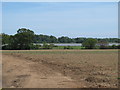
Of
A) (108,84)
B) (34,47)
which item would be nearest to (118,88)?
(108,84)

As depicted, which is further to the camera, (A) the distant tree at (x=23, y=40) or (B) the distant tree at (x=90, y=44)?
(B) the distant tree at (x=90, y=44)

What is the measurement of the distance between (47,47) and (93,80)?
2006 inches

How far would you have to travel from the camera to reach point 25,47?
60844 millimetres

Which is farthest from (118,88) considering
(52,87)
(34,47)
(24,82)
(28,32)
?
(28,32)

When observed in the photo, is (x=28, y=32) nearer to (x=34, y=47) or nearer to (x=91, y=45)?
(x=34, y=47)

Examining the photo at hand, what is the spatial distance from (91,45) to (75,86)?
Answer: 53.6 meters

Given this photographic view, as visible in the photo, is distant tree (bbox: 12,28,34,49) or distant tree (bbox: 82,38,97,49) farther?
distant tree (bbox: 82,38,97,49)

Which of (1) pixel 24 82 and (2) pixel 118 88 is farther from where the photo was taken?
(1) pixel 24 82

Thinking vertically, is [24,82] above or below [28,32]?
below

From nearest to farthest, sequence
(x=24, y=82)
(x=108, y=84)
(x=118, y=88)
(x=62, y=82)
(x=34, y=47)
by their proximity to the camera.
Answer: (x=118, y=88)
(x=108, y=84)
(x=62, y=82)
(x=24, y=82)
(x=34, y=47)

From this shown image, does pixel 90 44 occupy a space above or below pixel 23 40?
below

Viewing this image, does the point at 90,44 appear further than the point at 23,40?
Yes

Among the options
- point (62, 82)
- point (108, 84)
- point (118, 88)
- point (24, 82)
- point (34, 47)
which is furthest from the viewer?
point (34, 47)

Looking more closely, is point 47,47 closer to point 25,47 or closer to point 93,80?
point 25,47
